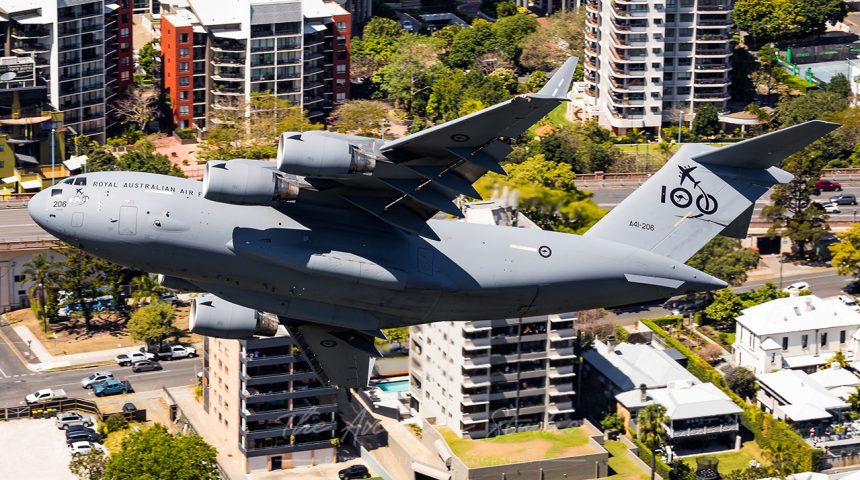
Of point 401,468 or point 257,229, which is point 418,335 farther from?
point 257,229

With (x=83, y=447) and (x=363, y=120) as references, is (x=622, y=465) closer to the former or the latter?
(x=83, y=447)

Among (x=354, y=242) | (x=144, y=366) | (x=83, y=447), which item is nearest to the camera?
(x=354, y=242)

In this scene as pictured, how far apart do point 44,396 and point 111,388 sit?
5231mm

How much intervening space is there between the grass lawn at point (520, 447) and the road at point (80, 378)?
25706 millimetres

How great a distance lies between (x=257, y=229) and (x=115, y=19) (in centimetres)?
13330

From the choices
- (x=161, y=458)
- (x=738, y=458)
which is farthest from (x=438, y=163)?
(x=738, y=458)

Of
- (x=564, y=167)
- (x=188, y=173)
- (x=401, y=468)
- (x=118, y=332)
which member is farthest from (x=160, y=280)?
(x=188, y=173)

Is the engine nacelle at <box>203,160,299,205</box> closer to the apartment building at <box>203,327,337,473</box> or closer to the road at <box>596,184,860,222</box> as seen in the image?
the apartment building at <box>203,327,337,473</box>

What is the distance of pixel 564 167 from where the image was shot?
169 meters

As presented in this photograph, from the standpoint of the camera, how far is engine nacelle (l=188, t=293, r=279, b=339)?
235 feet

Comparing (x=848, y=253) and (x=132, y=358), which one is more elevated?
(x=848, y=253)

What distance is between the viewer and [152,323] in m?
149

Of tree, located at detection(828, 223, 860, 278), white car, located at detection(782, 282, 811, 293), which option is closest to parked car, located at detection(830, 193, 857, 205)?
tree, located at detection(828, 223, 860, 278)

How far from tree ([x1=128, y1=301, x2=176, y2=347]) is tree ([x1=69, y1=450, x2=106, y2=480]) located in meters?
21.8
